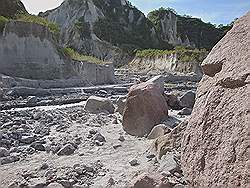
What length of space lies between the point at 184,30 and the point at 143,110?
3630 inches

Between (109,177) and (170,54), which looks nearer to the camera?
(109,177)

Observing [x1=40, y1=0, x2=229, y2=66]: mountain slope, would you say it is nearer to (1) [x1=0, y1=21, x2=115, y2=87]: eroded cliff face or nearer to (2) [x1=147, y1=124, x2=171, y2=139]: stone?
(1) [x1=0, y1=21, x2=115, y2=87]: eroded cliff face

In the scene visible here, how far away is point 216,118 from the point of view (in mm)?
4867

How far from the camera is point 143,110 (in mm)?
8992

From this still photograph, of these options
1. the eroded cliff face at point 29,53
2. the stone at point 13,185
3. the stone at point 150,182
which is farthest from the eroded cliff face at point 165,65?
the stone at point 150,182

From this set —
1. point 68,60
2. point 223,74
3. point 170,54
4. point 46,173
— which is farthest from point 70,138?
point 170,54

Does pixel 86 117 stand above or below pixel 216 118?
below

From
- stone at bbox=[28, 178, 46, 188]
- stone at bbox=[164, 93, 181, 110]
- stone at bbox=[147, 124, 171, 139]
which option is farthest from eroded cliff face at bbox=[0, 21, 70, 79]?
stone at bbox=[28, 178, 46, 188]

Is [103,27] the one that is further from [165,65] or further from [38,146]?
[38,146]

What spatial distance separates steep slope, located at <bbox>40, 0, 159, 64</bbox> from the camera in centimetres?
7656

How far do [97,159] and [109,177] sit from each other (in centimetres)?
113

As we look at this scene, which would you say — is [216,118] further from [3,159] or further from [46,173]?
[3,159]

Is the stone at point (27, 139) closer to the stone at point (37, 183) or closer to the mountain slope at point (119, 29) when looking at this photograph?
the stone at point (37, 183)

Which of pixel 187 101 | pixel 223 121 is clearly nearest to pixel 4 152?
pixel 223 121
